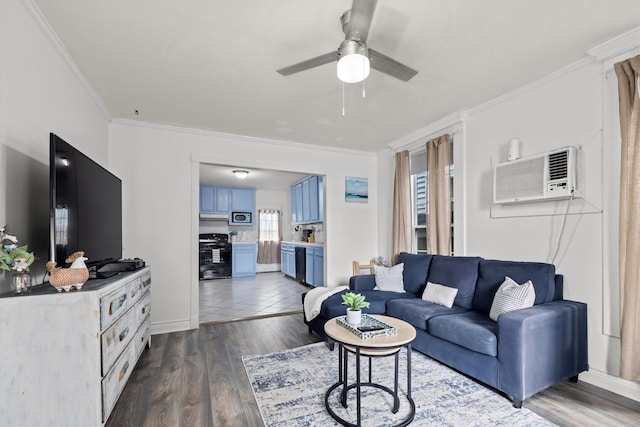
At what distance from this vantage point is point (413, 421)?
189 cm

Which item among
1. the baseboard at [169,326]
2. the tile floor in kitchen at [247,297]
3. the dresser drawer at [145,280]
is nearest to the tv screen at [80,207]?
the dresser drawer at [145,280]

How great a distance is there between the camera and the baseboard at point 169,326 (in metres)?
3.63

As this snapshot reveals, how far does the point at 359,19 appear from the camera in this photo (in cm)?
157

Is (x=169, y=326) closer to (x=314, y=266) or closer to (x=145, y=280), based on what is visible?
(x=145, y=280)

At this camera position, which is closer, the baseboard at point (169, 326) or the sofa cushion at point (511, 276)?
the sofa cushion at point (511, 276)

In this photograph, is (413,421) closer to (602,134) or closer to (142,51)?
(602,134)

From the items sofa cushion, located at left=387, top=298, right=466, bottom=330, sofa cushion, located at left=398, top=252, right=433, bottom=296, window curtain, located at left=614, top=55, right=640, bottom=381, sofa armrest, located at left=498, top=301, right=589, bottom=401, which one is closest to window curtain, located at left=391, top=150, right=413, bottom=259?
sofa cushion, located at left=398, top=252, right=433, bottom=296

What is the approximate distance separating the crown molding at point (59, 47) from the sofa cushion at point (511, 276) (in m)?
3.97

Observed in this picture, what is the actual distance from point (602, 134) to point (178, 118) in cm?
412

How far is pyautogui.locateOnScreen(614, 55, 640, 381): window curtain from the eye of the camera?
207 centimetres

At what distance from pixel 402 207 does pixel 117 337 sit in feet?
12.0

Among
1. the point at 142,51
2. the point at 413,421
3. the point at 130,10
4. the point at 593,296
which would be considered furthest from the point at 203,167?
the point at 593,296

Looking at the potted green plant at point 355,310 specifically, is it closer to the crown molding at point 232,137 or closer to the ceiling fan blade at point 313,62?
the ceiling fan blade at point 313,62

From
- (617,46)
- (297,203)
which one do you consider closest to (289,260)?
(297,203)
